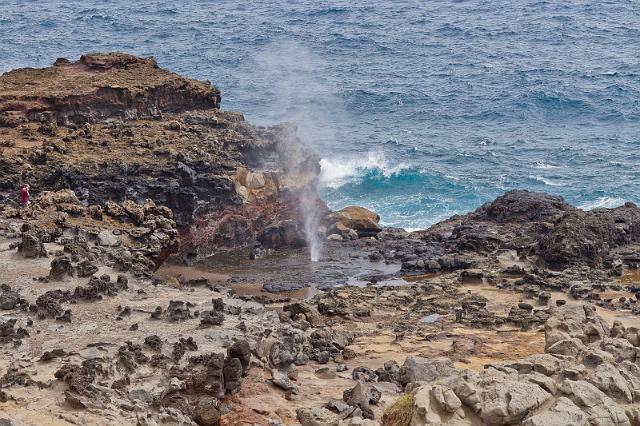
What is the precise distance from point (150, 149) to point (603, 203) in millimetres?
27133

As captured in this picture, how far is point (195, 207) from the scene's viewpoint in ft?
136

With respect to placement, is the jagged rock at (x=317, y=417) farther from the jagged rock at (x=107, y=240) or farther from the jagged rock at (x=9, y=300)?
the jagged rock at (x=107, y=240)

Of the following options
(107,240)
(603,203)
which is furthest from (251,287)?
(603,203)

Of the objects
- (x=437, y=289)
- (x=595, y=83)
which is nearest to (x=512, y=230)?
(x=437, y=289)

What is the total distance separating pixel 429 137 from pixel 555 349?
4666cm

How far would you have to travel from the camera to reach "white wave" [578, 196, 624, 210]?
54.2m

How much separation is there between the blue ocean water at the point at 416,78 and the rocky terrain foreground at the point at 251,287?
10438 mm

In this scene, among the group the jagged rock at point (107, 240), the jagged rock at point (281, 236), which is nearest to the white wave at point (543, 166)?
the jagged rock at point (281, 236)

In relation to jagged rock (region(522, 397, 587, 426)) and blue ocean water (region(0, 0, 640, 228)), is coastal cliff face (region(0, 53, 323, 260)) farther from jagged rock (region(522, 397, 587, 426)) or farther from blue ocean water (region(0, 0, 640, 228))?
jagged rock (region(522, 397, 587, 426))

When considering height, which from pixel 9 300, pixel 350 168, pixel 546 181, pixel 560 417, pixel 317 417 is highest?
pixel 560 417

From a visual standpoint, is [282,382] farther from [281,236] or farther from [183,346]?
[281,236]

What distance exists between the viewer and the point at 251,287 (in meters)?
38.0

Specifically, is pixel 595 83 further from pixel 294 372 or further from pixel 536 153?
pixel 294 372

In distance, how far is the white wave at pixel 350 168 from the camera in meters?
60.5
